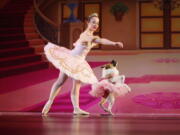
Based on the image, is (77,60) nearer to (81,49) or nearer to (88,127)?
(81,49)

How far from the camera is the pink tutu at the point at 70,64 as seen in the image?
14.3 feet

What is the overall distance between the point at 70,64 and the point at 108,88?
477 mm

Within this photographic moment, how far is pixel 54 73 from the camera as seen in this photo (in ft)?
28.7

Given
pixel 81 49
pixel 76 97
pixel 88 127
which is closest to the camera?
pixel 88 127

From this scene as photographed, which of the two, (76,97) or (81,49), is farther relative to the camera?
(76,97)

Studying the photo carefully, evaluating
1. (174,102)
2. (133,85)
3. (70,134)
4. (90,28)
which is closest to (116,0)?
(133,85)

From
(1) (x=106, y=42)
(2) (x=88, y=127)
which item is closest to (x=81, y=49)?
(1) (x=106, y=42)

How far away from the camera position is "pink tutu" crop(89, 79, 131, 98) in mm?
4266

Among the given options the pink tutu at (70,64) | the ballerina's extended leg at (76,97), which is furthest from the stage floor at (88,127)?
the ballerina's extended leg at (76,97)

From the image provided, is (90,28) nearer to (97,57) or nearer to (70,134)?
(70,134)

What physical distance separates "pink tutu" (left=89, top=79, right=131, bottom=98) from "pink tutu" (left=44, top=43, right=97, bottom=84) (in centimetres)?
10

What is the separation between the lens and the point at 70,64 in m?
4.39

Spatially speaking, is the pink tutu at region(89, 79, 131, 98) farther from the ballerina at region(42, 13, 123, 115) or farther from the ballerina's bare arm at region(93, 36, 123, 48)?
the ballerina's bare arm at region(93, 36, 123, 48)

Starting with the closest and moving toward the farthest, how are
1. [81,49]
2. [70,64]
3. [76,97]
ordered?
1. [70,64]
2. [81,49]
3. [76,97]
